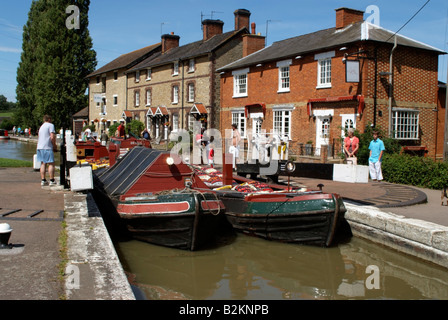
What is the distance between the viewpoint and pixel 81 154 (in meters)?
16.3

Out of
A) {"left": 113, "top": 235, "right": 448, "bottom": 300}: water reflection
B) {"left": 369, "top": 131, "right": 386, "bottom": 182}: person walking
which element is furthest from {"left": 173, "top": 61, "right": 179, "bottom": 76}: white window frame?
{"left": 113, "top": 235, "right": 448, "bottom": 300}: water reflection

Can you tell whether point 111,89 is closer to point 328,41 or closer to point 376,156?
point 328,41

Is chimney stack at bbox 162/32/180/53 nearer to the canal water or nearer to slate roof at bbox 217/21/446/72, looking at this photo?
slate roof at bbox 217/21/446/72

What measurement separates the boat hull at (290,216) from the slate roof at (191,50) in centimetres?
2492

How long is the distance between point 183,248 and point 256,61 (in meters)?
20.3

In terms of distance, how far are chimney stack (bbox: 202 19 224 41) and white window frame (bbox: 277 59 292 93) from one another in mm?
12823

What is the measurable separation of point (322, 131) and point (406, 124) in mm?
4215

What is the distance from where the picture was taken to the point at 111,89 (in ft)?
154

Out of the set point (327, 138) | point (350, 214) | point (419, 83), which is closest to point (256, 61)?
point (327, 138)

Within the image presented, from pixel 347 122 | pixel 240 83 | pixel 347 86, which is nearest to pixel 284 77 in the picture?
pixel 240 83

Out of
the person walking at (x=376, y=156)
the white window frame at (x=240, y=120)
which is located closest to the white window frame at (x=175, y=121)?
the white window frame at (x=240, y=120)

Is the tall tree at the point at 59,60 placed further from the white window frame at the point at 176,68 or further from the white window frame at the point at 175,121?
the white window frame at the point at 176,68

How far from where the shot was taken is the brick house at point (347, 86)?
806 inches
